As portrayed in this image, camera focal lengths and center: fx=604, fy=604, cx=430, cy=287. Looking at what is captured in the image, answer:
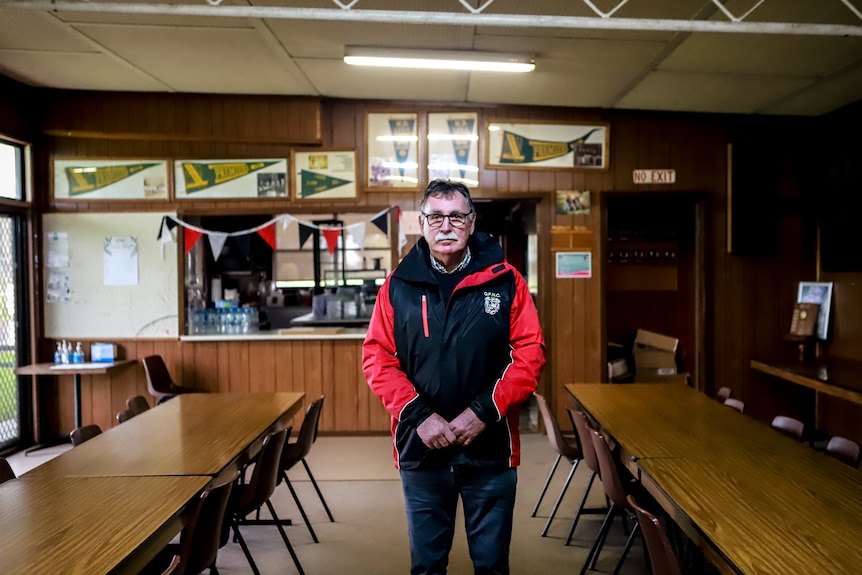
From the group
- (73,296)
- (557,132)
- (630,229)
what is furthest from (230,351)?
(630,229)

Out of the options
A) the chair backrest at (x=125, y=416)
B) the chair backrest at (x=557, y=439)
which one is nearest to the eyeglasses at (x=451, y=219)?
the chair backrest at (x=557, y=439)

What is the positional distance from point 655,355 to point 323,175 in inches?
150

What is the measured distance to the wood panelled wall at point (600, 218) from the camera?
18.1 feet

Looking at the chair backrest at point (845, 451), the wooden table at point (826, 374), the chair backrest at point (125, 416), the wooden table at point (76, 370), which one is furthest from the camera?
the wooden table at point (76, 370)

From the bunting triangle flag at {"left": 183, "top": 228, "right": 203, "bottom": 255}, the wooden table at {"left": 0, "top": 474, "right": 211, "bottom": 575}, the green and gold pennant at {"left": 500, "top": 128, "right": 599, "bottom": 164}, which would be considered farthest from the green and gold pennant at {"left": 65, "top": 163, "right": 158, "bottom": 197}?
the wooden table at {"left": 0, "top": 474, "right": 211, "bottom": 575}

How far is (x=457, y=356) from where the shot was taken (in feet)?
6.68

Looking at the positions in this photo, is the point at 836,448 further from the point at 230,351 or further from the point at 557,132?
the point at 230,351

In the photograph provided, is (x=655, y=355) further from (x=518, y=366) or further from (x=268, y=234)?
(x=518, y=366)

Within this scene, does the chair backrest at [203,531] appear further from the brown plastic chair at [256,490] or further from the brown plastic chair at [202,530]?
the brown plastic chair at [256,490]

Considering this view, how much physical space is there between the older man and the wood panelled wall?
3.50 metres

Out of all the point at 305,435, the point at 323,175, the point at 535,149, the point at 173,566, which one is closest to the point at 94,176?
the point at 323,175

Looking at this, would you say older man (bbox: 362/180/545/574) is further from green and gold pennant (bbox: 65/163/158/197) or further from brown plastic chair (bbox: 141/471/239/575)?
green and gold pennant (bbox: 65/163/158/197)

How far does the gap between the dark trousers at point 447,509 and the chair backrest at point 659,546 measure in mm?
448

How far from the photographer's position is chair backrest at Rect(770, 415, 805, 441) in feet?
9.96
